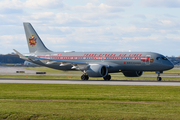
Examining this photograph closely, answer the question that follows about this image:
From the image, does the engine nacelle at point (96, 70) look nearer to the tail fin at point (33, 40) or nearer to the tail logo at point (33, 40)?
the tail fin at point (33, 40)

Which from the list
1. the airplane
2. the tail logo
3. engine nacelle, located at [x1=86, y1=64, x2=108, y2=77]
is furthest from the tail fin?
engine nacelle, located at [x1=86, y1=64, x2=108, y2=77]

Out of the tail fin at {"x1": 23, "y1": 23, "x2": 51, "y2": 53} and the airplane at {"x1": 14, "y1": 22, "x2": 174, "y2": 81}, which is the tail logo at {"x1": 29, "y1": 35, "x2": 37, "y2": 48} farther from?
the airplane at {"x1": 14, "y1": 22, "x2": 174, "y2": 81}

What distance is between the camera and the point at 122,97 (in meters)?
26.6

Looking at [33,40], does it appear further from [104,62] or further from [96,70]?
[96,70]

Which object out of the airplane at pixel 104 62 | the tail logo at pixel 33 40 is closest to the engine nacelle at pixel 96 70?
the airplane at pixel 104 62

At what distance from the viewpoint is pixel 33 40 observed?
64.3 meters

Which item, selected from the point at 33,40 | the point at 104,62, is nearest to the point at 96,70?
the point at 104,62

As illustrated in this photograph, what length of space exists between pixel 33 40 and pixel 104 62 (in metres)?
17.1

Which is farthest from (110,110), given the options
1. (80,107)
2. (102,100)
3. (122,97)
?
(122,97)

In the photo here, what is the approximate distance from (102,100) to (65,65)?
34799mm

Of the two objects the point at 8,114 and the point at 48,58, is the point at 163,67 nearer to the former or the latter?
the point at 48,58

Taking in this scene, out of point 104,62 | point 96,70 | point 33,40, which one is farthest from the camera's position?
point 33,40

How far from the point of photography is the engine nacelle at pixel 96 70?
170 ft

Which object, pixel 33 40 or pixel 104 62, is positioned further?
pixel 33 40
